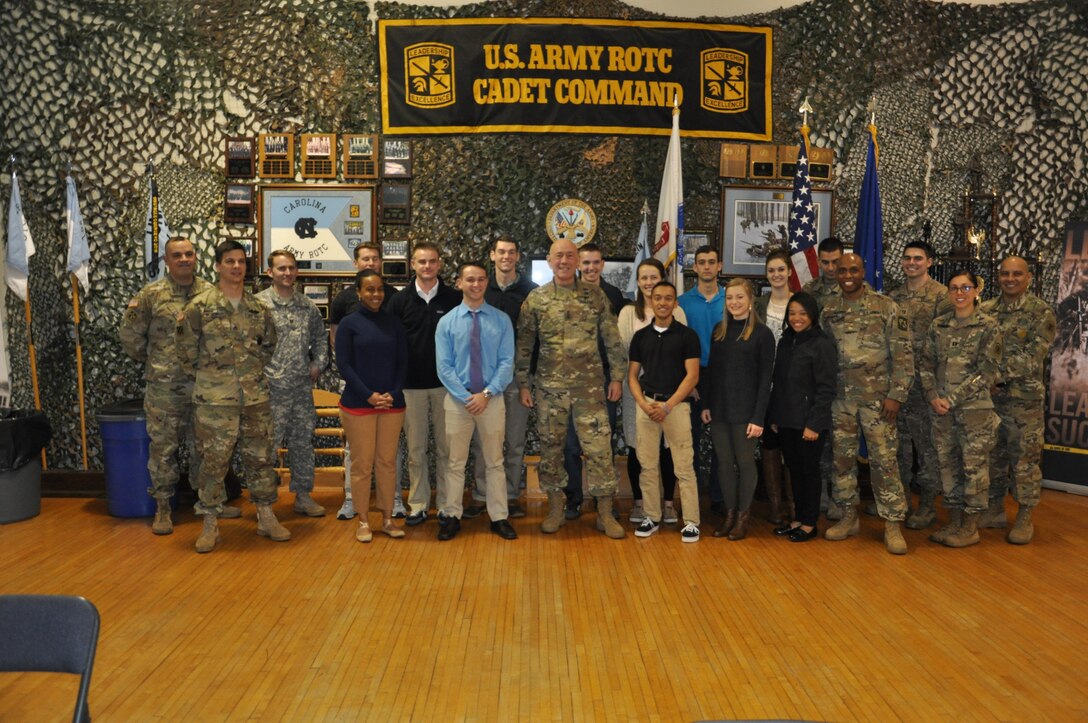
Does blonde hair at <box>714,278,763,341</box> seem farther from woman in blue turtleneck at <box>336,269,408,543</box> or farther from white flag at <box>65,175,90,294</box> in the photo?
white flag at <box>65,175,90,294</box>

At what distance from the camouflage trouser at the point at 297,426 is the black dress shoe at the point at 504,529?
A: 1.35 meters

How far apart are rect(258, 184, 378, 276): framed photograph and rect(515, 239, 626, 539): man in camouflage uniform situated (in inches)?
78.7

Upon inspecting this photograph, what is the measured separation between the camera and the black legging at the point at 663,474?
5277 mm

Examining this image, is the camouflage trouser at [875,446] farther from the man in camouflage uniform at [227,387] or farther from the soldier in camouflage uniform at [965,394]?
the man in camouflage uniform at [227,387]

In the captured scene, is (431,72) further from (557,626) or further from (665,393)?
(557,626)

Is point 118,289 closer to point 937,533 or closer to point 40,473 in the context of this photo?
point 40,473

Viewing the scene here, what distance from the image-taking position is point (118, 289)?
640 centimetres

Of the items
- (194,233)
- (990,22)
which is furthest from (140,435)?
(990,22)

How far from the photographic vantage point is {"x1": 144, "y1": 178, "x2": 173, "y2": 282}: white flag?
244 inches

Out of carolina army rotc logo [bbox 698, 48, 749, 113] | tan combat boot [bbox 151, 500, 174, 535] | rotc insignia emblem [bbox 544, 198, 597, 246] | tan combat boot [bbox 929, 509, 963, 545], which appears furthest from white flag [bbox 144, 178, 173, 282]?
tan combat boot [bbox 929, 509, 963, 545]

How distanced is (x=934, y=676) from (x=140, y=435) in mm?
4811

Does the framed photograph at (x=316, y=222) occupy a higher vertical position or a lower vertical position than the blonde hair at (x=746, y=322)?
higher

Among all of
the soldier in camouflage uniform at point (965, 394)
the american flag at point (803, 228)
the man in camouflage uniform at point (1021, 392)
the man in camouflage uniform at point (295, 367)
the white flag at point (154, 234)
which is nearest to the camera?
the soldier in camouflage uniform at point (965, 394)

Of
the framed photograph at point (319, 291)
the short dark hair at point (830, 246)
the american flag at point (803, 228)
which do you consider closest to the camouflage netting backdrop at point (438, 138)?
the framed photograph at point (319, 291)
